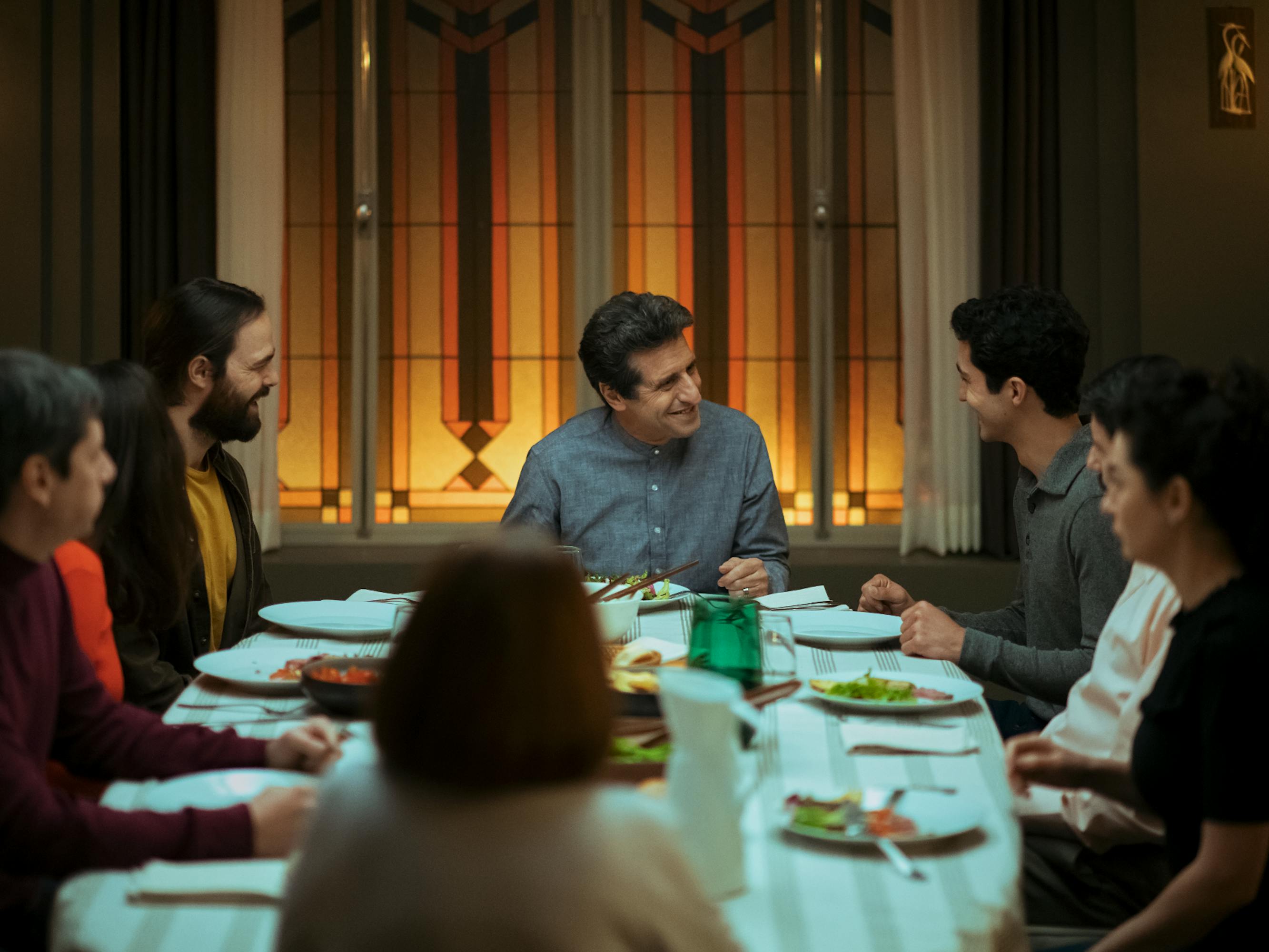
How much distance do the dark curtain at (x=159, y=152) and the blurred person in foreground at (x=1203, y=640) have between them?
11.5ft

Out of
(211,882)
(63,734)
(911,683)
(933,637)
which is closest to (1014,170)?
(933,637)

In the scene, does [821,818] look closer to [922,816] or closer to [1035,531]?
[922,816]

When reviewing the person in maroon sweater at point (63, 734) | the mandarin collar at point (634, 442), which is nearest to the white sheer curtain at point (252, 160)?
the mandarin collar at point (634, 442)

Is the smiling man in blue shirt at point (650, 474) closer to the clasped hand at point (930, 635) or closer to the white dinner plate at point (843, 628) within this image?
the white dinner plate at point (843, 628)

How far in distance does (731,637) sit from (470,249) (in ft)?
10.6

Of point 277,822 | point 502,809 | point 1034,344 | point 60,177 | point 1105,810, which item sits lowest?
point 1105,810

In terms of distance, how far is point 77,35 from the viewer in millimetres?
4125

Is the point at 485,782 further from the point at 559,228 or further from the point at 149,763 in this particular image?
the point at 559,228

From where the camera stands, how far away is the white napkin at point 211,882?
1112 mm

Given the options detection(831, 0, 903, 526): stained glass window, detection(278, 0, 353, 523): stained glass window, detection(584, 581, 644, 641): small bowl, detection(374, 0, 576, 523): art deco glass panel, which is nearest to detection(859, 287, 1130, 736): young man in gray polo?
detection(584, 581, 644, 641): small bowl

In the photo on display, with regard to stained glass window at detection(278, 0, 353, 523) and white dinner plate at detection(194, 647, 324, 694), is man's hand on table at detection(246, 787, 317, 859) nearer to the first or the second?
white dinner plate at detection(194, 647, 324, 694)

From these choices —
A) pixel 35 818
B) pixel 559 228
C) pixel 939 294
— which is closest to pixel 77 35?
pixel 559 228

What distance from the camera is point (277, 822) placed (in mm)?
1254

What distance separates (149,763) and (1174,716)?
1.19 metres
